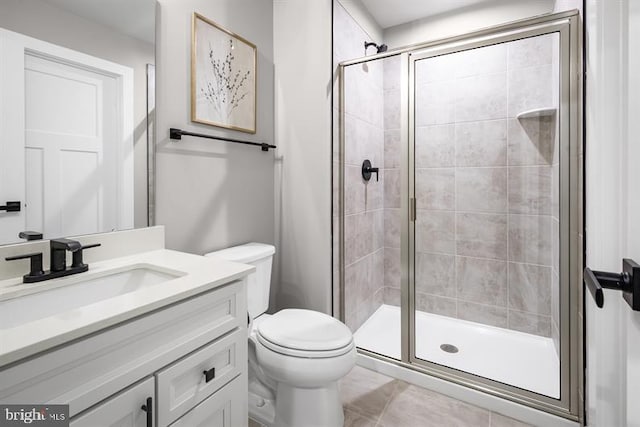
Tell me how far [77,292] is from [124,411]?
1.57ft

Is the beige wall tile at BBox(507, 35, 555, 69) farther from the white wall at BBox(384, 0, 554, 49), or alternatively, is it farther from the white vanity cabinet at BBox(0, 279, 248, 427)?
the white vanity cabinet at BBox(0, 279, 248, 427)

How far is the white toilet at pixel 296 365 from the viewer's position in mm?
1265

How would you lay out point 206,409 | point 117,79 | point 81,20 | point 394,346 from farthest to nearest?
point 394,346 < point 117,79 < point 81,20 < point 206,409

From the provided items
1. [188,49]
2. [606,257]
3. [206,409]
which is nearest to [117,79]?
[188,49]

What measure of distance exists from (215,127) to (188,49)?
0.37m

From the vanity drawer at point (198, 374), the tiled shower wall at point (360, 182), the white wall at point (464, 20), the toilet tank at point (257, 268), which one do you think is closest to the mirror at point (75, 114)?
the toilet tank at point (257, 268)

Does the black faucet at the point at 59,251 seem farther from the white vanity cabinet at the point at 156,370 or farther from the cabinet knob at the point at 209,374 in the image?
the cabinet knob at the point at 209,374

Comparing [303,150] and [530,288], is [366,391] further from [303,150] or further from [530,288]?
[303,150]

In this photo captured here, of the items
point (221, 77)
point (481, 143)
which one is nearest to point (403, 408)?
point (481, 143)

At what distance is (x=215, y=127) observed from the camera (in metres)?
1.67

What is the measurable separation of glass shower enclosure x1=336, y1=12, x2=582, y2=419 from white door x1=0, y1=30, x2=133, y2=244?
1.20 metres

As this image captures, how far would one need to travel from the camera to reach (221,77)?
1.69 m

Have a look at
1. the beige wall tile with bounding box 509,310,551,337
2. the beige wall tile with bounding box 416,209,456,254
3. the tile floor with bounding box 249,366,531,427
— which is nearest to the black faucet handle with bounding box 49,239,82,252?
the tile floor with bounding box 249,366,531,427

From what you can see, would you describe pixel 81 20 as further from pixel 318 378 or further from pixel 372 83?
pixel 372 83
